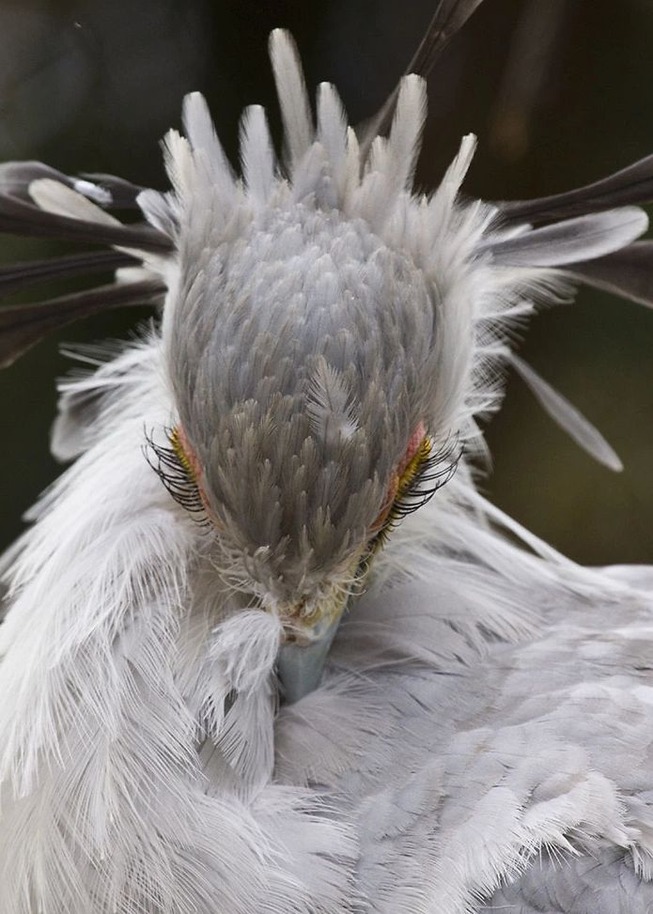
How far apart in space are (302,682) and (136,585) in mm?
169

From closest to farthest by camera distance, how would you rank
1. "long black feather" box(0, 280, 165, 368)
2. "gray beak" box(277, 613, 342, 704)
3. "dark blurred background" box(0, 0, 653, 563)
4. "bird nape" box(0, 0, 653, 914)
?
"bird nape" box(0, 0, 653, 914) < "gray beak" box(277, 613, 342, 704) < "long black feather" box(0, 280, 165, 368) < "dark blurred background" box(0, 0, 653, 563)

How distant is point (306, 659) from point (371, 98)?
614mm

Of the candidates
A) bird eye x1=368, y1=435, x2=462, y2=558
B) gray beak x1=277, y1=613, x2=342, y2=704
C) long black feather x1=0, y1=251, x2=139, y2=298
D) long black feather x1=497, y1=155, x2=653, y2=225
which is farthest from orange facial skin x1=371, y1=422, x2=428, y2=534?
long black feather x1=0, y1=251, x2=139, y2=298

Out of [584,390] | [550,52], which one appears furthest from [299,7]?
[584,390]

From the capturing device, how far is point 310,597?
851 mm

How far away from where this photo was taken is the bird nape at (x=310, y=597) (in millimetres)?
789

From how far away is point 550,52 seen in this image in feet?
4.33

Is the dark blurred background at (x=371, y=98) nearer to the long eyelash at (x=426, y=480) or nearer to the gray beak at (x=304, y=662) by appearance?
the long eyelash at (x=426, y=480)

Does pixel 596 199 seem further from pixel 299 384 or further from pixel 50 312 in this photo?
pixel 50 312

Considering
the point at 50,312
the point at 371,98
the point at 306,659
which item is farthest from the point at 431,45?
the point at 306,659

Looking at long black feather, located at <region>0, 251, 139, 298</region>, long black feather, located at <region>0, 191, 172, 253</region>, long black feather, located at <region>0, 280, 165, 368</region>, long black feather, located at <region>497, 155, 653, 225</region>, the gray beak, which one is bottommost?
the gray beak

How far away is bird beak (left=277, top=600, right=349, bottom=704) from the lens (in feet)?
2.90

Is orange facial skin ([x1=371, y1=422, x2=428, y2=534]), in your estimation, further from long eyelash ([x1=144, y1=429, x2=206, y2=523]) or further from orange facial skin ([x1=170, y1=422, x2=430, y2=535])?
long eyelash ([x1=144, y1=429, x2=206, y2=523])

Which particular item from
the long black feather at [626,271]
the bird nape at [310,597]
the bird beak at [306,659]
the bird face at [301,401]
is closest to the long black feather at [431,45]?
the bird nape at [310,597]
